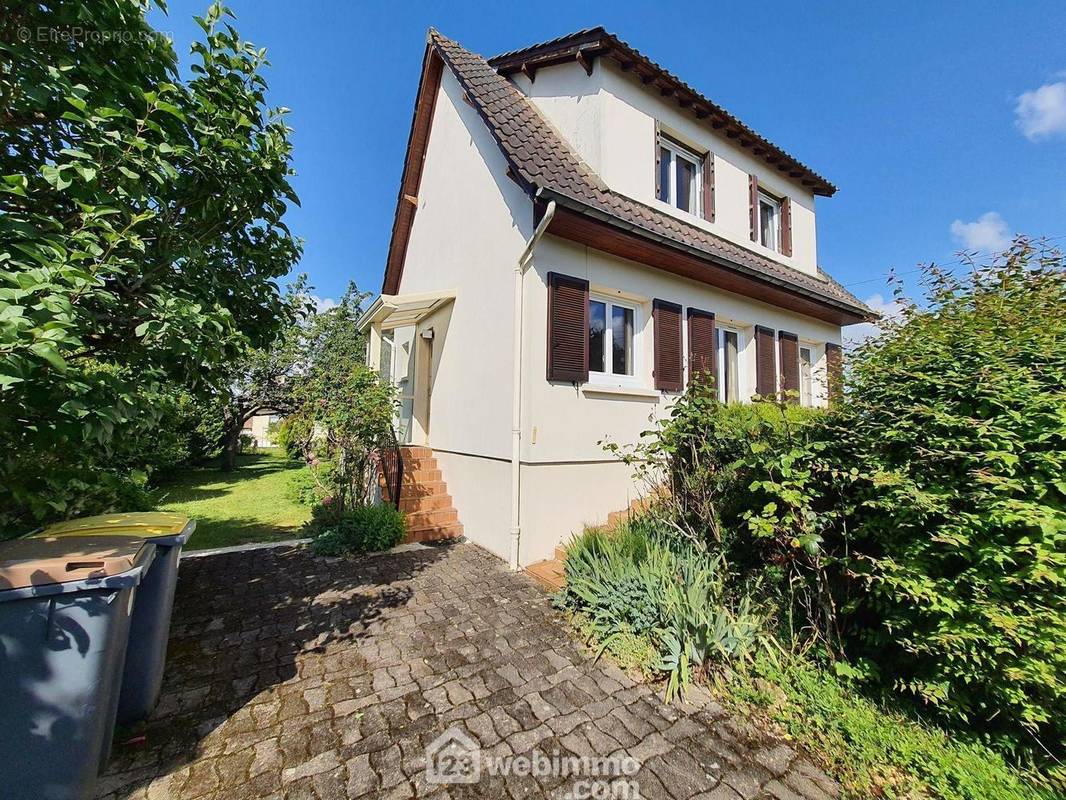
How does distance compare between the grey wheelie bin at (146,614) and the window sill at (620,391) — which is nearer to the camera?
the grey wheelie bin at (146,614)

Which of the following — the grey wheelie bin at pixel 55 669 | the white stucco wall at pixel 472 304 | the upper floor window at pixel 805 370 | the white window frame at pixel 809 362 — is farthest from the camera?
the upper floor window at pixel 805 370

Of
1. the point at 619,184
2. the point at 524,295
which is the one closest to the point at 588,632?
the point at 524,295

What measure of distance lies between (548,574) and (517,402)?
2.76 metres

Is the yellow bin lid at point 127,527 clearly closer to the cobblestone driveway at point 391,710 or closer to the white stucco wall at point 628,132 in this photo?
the cobblestone driveway at point 391,710

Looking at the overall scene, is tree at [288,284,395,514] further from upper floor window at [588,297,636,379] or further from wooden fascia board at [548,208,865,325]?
wooden fascia board at [548,208,865,325]

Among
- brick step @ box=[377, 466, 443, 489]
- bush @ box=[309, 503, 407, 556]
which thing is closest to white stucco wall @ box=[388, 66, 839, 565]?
brick step @ box=[377, 466, 443, 489]

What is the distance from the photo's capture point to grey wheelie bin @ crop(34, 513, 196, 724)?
3105 mm

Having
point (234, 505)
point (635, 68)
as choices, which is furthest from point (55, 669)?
point (635, 68)

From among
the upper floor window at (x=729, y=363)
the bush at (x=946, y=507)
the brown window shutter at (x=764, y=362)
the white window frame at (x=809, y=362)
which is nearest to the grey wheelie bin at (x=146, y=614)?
the bush at (x=946, y=507)

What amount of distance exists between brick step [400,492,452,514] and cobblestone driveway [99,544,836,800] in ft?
10.1

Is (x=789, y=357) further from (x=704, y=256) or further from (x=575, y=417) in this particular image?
(x=575, y=417)

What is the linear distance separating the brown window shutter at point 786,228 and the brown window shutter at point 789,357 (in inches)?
112

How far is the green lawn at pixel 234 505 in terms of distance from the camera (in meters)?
8.33

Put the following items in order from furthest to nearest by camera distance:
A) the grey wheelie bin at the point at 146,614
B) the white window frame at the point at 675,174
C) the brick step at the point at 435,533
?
1. the white window frame at the point at 675,174
2. the brick step at the point at 435,533
3. the grey wheelie bin at the point at 146,614
